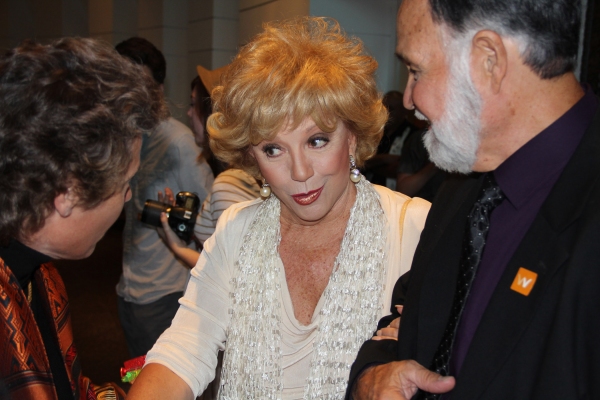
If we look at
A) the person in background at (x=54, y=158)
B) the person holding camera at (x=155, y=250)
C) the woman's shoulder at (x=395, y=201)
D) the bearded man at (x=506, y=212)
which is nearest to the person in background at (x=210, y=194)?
the person holding camera at (x=155, y=250)

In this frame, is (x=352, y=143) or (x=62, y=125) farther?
(x=352, y=143)

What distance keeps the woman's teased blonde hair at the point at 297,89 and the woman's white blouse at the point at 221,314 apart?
0.30 metres

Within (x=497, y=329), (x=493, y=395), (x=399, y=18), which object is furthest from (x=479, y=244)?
(x=399, y=18)

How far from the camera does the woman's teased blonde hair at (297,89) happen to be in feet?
5.99

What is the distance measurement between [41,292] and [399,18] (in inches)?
45.4

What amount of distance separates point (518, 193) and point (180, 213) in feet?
6.45

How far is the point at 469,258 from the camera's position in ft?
4.50

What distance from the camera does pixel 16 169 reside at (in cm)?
126

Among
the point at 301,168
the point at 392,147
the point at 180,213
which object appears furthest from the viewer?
the point at 392,147

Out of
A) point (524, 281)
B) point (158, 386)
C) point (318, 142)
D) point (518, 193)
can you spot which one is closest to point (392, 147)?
point (318, 142)

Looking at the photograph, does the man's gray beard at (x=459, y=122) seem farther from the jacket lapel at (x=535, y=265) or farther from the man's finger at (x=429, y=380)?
the man's finger at (x=429, y=380)

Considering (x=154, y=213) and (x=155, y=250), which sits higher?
(x=154, y=213)

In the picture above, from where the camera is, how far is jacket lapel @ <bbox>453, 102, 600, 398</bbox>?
1168 mm

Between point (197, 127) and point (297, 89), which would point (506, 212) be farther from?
point (197, 127)
